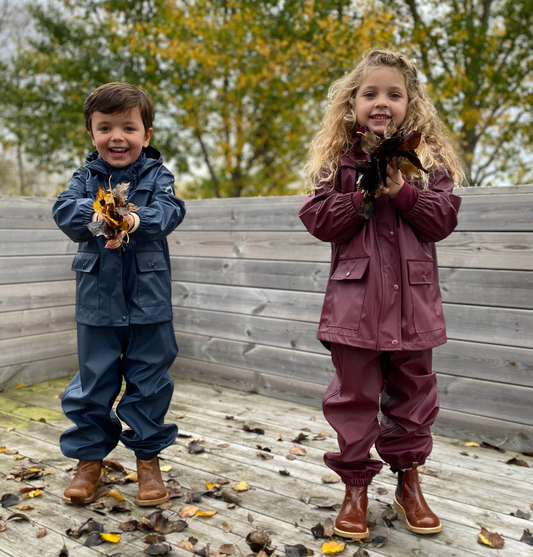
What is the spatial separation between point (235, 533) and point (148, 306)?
3.11 feet

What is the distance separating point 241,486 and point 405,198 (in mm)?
1463

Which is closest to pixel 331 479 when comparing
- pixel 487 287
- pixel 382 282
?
pixel 382 282

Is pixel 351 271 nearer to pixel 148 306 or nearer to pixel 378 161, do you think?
pixel 378 161

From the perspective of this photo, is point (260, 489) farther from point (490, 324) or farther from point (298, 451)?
point (490, 324)

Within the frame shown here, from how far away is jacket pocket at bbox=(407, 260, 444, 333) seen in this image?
217 centimetres

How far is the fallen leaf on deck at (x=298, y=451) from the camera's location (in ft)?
10.1

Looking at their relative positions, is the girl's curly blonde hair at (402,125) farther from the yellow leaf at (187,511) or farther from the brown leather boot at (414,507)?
the yellow leaf at (187,511)

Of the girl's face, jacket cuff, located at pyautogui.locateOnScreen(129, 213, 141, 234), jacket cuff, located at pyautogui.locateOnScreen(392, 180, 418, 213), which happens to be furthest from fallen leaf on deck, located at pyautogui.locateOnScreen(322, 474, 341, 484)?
the girl's face

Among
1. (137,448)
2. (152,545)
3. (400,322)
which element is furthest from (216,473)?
(400,322)

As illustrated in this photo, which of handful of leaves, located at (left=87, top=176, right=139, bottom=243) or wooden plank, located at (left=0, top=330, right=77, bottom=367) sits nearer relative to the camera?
handful of leaves, located at (left=87, top=176, right=139, bottom=243)

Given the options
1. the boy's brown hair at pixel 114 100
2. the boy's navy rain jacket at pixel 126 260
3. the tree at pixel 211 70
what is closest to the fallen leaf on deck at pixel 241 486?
the boy's navy rain jacket at pixel 126 260

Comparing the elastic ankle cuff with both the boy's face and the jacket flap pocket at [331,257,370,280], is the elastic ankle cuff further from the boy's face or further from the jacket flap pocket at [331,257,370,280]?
the boy's face

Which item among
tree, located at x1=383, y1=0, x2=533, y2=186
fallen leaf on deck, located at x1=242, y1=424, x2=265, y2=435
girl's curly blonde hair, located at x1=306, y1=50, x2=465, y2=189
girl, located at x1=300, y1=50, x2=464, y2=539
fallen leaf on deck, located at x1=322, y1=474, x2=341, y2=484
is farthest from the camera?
tree, located at x1=383, y1=0, x2=533, y2=186

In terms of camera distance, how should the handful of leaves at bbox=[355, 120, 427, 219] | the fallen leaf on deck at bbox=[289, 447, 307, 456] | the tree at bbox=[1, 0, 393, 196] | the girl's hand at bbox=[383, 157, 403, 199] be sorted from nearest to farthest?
the handful of leaves at bbox=[355, 120, 427, 219]
the girl's hand at bbox=[383, 157, 403, 199]
the fallen leaf on deck at bbox=[289, 447, 307, 456]
the tree at bbox=[1, 0, 393, 196]
